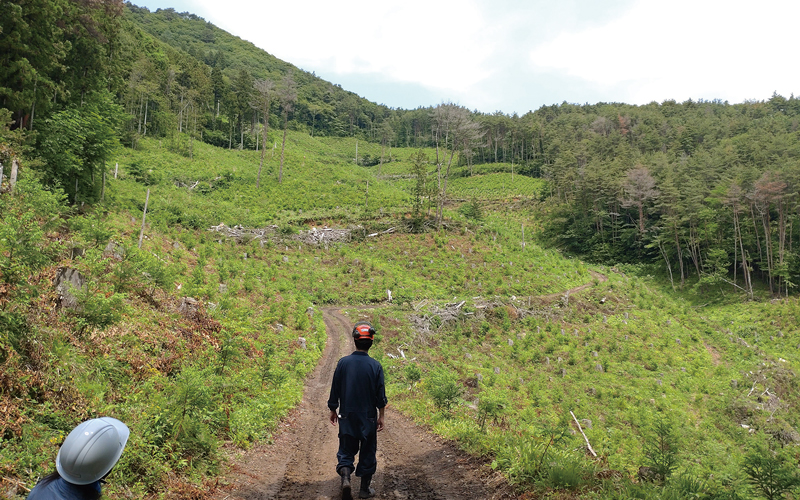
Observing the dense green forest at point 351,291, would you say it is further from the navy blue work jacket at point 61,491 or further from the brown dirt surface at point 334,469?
the navy blue work jacket at point 61,491

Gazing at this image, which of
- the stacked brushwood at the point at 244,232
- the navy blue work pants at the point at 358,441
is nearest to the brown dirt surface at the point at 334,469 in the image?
the navy blue work pants at the point at 358,441

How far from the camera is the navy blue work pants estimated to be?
15.7ft

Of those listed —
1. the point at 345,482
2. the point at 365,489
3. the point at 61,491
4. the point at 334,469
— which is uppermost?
the point at 61,491

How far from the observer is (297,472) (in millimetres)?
5938

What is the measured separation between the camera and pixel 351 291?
25672mm

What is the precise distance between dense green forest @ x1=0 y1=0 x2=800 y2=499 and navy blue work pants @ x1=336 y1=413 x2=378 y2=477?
1755 mm

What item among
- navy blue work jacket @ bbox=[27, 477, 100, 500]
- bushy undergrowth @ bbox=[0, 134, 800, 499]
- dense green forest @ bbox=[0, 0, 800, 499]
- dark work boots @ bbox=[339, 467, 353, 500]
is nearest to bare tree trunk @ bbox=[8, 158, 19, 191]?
dense green forest @ bbox=[0, 0, 800, 499]

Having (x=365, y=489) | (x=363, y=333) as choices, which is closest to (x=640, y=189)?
(x=363, y=333)

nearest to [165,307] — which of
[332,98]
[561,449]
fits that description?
[561,449]

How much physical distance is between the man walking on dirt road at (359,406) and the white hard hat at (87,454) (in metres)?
2.89

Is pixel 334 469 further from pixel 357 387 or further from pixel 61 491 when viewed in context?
pixel 61 491

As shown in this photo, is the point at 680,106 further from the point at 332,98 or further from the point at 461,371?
the point at 461,371

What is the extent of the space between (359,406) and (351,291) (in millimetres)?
21030

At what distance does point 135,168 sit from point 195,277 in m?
25.7
